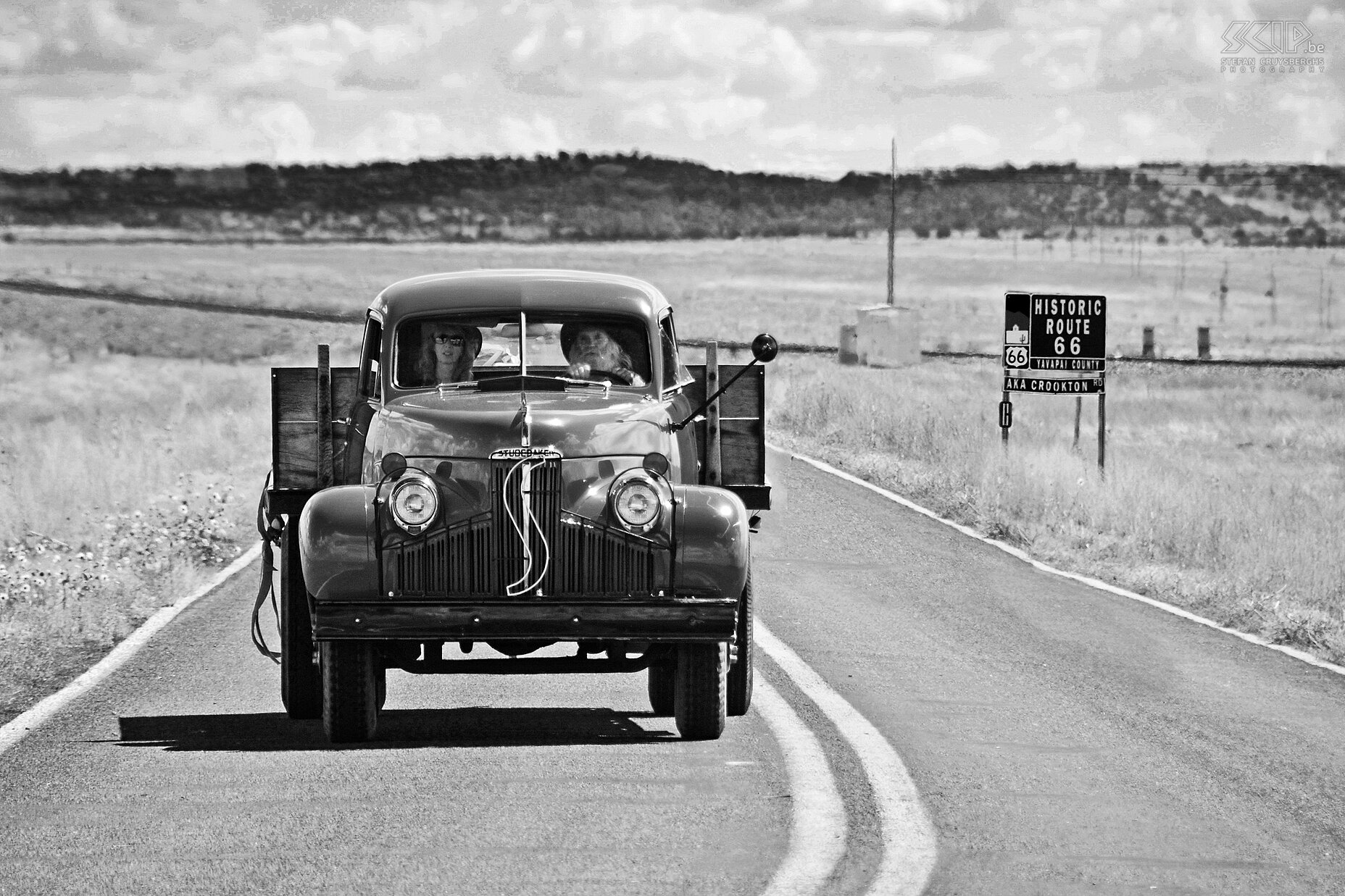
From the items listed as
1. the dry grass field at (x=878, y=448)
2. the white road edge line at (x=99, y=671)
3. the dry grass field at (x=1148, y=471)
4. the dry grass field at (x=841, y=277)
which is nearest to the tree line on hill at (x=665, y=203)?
the dry grass field at (x=841, y=277)

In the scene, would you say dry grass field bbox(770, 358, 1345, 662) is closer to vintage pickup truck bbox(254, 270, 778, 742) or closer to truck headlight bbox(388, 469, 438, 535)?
vintage pickup truck bbox(254, 270, 778, 742)

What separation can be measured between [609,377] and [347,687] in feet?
7.11

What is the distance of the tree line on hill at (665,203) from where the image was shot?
153000 mm

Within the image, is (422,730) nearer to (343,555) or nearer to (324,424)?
(343,555)

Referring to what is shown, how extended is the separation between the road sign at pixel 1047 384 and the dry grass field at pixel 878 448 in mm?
858

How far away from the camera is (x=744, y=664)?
826cm

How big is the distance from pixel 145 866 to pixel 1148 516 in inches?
513

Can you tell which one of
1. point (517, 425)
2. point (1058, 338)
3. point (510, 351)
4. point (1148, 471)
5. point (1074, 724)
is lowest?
point (1148, 471)

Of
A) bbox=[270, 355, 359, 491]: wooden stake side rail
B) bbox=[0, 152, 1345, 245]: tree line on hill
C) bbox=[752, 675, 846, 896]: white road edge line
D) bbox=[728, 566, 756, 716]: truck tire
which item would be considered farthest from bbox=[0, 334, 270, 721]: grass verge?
bbox=[0, 152, 1345, 245]: tree line on hill

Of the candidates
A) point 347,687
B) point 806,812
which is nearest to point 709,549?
point 806,812

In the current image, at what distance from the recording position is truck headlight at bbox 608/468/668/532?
7547 mm

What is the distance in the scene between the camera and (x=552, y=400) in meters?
8.29

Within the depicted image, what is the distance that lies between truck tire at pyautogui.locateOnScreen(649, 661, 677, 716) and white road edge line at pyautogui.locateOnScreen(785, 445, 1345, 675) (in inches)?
166

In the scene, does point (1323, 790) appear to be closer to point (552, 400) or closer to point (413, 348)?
point (552, 400)
